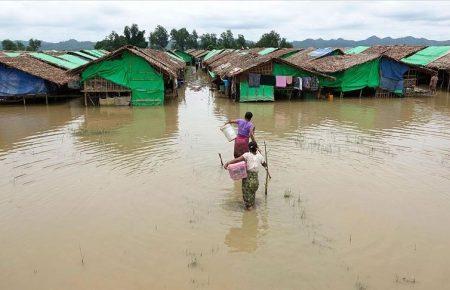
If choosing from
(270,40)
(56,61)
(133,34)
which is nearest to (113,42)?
(133,34)

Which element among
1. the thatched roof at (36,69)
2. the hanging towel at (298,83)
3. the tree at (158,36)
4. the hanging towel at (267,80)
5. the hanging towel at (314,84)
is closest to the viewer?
the thatched roof at (36,69)

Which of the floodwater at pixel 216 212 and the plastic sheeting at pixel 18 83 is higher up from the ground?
the plastic sheeting at pixel 18 83

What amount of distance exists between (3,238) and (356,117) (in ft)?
43.8

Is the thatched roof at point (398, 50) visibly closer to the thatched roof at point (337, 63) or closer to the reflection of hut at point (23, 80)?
the thatched roof at point (337, 63)

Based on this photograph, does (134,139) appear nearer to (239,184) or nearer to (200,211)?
(239,184)

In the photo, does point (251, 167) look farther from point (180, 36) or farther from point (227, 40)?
point (180, 36)

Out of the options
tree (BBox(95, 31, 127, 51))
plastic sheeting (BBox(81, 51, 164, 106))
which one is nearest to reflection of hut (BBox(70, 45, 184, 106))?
plastic sheeting (BBox(81, 51, 164, 106))

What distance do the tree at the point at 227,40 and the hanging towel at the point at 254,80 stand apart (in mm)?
52576

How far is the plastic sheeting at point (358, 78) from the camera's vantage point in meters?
20.5

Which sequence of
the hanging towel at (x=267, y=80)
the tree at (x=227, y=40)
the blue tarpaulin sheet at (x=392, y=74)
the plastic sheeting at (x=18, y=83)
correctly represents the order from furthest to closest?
the tree at (x=227, y=40) → the blue tarpaulin sheet at (x=392, y=74) → the hanging towel at (x=267, y=80) → the plastic sheeting at (x=18, y=83)

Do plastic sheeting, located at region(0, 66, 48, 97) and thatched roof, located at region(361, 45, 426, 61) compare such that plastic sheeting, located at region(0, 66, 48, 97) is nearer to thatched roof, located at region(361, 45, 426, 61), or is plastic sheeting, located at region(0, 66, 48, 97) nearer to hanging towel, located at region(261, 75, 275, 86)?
hanging towel, located at region(261, 75, 275, 86)

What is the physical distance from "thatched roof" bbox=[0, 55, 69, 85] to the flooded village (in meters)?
0.15

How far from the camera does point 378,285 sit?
16.6ft

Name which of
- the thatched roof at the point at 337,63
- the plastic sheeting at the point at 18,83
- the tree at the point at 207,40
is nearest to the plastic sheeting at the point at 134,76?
the plastic sheeting at the point at 18,83
